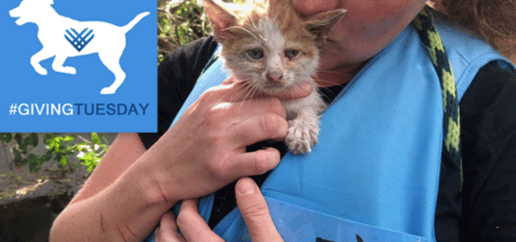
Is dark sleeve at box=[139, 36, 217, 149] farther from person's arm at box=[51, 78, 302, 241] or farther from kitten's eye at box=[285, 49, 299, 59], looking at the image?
kitten's eye at box=[285, 49, 299, 59]

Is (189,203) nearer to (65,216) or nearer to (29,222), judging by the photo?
(65,216)

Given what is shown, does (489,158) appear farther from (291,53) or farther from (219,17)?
(219,17)

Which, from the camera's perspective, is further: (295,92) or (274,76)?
(295,92)

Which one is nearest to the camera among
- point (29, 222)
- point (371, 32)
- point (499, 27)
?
point (371, 32)

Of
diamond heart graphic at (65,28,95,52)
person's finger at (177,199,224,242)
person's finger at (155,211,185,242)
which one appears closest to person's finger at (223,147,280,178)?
person's finger at (177,199,224,242)

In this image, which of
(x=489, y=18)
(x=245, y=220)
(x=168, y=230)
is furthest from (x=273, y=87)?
(x=489, y=18)

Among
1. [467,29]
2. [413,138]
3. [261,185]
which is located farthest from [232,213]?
[467,29]

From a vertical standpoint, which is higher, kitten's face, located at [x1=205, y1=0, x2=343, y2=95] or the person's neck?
kitten's face, located at [x1=205, y1=0, x2=343, y2=95]
